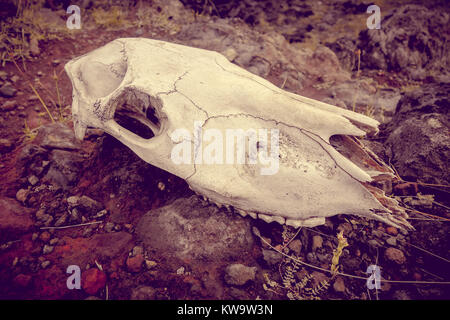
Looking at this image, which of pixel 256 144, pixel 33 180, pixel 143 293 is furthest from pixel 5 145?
pixel 256 144

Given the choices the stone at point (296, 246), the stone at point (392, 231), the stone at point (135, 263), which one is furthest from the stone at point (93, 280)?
the stone at point (392, 231)

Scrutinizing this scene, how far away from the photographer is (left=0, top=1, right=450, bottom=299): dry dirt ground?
133 cm

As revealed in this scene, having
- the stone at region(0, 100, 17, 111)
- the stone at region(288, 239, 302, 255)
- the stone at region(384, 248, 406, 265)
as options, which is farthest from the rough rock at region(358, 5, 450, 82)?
the stone at region(0, 100, 17, 111)

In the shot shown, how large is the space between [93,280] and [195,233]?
2.08 ft

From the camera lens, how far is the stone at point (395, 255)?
56.9 inches

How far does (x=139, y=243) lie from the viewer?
154cm

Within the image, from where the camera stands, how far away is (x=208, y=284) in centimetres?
136

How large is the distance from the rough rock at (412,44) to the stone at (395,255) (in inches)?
145

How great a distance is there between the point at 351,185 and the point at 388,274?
620mm

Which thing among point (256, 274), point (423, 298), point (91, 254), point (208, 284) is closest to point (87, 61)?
point (91, 254)

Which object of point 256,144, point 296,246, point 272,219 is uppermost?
point 256,144

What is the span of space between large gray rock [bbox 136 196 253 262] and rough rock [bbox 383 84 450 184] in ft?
4.67

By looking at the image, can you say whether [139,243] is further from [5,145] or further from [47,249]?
[5,145]

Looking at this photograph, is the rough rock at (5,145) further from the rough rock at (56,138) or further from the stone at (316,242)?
the stone at (316,242)
